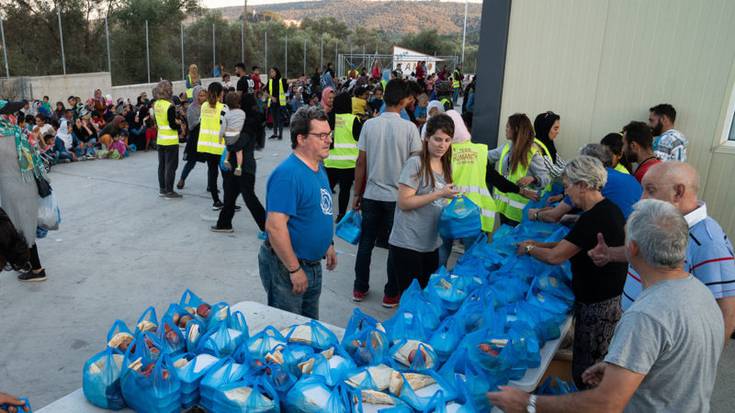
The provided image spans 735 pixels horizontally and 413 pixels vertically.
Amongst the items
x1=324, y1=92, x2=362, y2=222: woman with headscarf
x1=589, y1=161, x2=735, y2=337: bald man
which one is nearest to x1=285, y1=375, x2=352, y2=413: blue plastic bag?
x1=589, y1=161, x2=735, y2=337: bald man

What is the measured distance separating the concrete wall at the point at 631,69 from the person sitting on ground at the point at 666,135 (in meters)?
0.22

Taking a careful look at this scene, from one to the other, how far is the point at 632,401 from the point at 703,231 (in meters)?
1.01

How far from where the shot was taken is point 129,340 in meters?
2.33

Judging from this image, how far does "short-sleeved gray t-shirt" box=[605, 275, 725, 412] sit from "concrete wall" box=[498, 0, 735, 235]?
13.4 feet

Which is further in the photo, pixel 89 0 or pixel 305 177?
pixel 89 0

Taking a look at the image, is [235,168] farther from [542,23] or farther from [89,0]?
[89,0]

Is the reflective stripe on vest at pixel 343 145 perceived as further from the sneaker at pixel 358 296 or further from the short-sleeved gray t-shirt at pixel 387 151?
the sneaker at pixel 358 296

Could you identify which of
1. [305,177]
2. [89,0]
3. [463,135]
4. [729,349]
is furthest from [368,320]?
[89,0]

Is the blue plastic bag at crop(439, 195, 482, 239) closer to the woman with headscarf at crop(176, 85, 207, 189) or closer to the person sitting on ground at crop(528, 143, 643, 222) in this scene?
the person sitting on ground at crop(528, 143, 643, 222)

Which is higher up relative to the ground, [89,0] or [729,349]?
[89,0]

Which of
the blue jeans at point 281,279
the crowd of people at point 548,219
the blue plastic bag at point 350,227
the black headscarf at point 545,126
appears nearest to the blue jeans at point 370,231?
the crowd of people at point 548,219

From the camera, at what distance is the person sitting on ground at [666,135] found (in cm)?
496

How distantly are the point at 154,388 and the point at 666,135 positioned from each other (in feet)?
16.1

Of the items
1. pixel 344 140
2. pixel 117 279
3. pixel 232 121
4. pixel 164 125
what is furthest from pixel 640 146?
pixel 164 125
